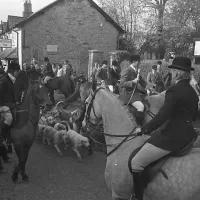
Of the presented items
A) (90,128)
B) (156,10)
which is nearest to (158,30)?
(156,10)

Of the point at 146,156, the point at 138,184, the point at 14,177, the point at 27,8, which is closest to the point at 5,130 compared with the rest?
the point at 14,177

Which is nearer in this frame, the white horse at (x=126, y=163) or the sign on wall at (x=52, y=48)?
the white horse at (x=126, y=163)

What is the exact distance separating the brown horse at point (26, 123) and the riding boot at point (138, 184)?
318 centimetres

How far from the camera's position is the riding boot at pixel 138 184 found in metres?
3.74

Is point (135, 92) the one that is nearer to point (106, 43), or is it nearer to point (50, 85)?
point (50, 85)

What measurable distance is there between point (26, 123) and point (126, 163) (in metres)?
3.15

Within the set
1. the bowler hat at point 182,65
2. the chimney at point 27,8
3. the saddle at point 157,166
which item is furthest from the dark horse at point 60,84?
the chimney at point 27,8

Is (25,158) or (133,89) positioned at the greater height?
(133,89)

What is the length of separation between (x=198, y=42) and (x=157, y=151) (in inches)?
521

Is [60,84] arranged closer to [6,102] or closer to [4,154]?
[4,154]

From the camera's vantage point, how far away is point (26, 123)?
6254 millimetres

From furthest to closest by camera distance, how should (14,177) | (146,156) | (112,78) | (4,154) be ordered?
(112,78) < (4,154) < (14,177) < (146,156)

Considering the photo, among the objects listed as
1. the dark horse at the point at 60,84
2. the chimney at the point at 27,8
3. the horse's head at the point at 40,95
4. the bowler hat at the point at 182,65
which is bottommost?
the dark horse at the point at 60,84

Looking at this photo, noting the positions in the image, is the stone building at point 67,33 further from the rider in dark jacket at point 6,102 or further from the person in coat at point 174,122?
the person in coat at point 174,122
